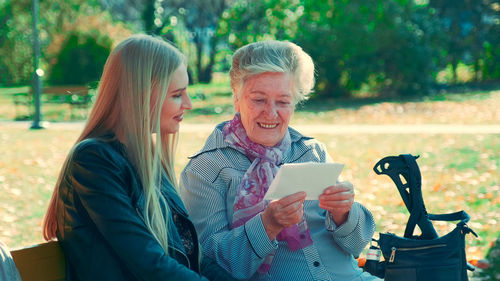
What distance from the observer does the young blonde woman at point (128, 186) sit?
6.75ft

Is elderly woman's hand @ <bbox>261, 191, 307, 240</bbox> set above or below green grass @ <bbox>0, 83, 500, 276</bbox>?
above

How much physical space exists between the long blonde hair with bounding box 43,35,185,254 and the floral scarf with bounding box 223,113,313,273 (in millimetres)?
465

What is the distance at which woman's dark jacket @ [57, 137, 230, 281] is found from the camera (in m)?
2.04

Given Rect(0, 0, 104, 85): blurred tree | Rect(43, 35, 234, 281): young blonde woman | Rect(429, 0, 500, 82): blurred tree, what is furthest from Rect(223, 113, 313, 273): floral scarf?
Rect(429, 0, 500, 82): blurred tree

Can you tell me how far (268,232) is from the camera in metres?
2.52

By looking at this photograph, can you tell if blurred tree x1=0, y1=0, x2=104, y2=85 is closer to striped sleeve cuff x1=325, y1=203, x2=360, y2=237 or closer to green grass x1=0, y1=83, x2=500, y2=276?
green grass x1=0, y1=83, x2=500, y2=276

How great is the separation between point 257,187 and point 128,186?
68 cm

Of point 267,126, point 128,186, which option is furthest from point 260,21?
point 128,186

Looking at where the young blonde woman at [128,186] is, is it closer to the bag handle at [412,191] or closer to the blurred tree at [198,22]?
the bag handle at [412,191]

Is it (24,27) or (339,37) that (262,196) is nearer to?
(339,37)

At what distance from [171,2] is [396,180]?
28725 millimetres

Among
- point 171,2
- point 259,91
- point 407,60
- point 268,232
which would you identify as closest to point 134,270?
point 268,232

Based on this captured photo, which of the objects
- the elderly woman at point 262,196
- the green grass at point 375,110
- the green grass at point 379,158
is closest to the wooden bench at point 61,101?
the green grass at point 375,110

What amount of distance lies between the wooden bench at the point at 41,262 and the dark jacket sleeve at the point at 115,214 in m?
0.20
